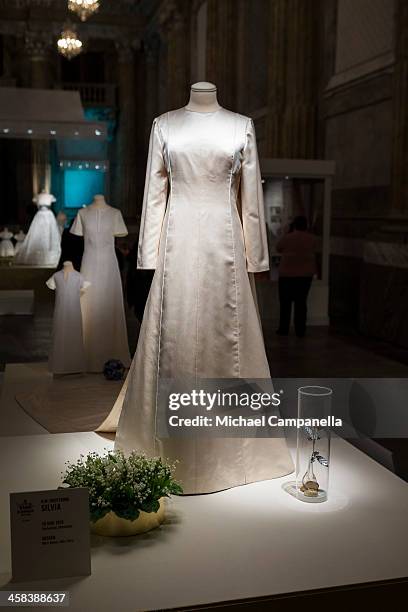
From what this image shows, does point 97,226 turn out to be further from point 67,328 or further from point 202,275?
point 202,275

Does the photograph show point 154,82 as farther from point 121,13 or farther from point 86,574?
point 86,574

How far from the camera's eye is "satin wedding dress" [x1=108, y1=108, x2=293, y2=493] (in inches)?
144

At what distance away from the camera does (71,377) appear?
640 centimetres

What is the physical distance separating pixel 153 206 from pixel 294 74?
10.2 m

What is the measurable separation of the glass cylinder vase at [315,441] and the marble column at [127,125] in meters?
22.6

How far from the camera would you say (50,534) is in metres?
2.79

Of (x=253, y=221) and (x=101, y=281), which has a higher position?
(x=253, y=221)

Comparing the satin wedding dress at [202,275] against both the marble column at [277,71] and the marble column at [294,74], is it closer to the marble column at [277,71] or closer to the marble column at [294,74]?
the marble column at [294,74]

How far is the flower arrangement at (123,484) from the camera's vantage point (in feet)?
10.2

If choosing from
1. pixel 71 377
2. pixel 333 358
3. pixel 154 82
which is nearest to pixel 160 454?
pixel 71 377

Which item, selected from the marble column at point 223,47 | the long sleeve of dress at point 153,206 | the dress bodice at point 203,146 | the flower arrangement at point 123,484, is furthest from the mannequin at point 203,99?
the marble column at point 223,47

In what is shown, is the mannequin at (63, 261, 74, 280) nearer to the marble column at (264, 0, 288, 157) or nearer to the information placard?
the information placard

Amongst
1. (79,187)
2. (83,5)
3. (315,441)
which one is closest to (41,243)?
(83,5)

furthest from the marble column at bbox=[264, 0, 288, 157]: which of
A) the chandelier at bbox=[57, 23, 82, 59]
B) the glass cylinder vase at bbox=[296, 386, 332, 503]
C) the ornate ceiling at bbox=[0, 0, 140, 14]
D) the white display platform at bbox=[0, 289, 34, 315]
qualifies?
the ornate ceiling at bbox=[0, 0, 140, 14]
